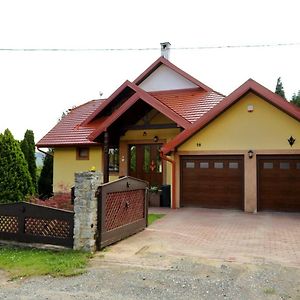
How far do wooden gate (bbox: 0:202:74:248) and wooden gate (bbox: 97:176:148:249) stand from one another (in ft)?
2.23

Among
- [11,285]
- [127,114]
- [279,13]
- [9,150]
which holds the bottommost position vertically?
[11,285]

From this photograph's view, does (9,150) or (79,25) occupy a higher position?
(79,25)

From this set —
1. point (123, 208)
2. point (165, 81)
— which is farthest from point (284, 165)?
point (165, 81)

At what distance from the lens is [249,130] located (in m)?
14.4

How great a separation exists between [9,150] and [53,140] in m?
6.37

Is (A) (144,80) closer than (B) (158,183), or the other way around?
(B) (158,183)

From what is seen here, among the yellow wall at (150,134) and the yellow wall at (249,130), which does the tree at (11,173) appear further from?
the yellow wall at (249,130)

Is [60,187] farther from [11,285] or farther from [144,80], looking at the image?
[11,285]

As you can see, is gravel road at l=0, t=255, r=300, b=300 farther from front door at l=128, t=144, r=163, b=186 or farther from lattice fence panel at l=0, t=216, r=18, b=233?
front door at l=128, t=144, r=163, b=186

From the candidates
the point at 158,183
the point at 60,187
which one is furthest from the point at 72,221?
the point at 60,187

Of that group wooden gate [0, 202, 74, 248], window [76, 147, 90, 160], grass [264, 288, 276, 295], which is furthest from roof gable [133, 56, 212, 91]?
grass [264, 288, 276, 295]

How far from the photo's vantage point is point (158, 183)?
1767 centimetres

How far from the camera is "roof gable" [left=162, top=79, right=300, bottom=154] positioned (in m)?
13.6

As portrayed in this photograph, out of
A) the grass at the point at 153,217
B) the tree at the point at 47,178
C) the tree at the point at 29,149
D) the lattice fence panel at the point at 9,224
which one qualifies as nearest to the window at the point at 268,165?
the grass at the point at 153,217
